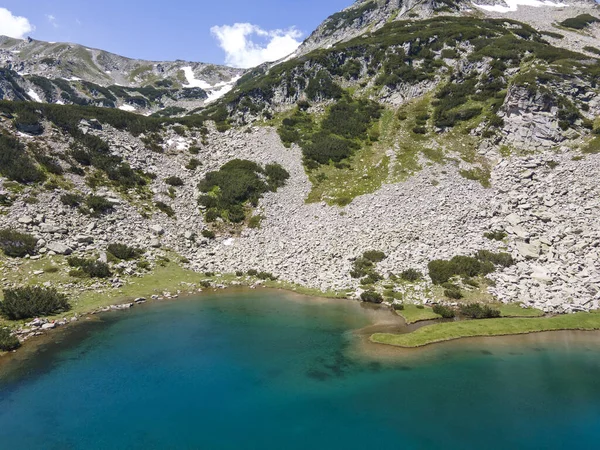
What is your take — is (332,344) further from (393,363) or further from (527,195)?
(527,195)

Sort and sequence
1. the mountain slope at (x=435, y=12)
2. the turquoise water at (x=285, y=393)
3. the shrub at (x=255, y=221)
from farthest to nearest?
the mountain slope at (x=435, y=12) → the shrub at (x=255, y=221) → the turquoise water at (x=285, y=393)

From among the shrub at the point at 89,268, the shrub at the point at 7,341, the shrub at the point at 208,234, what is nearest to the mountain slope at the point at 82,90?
the shrub at the point at 208,234

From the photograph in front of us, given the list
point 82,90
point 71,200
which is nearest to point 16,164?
point 71,200

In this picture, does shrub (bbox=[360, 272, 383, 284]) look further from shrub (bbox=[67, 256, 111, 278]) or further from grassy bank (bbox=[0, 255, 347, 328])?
shrub (bbox=[67, 256, 111, 278])

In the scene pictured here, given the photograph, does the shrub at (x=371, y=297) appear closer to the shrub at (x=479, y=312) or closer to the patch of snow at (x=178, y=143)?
the shrub at (x=479, y=312)

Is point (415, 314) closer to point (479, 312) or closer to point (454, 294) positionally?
point (454, 294)

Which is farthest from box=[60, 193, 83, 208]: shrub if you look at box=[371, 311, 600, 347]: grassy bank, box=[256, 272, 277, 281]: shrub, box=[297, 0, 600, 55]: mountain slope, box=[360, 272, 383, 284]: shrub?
box=[297, 0, 600, 55]: mountain slope

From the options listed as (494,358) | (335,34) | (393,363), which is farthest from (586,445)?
(335,34)
